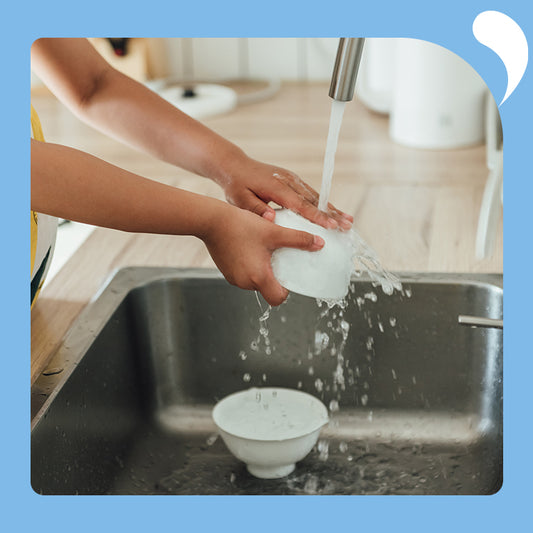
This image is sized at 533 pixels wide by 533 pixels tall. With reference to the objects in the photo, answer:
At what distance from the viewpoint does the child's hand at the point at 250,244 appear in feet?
Answer: 1.98

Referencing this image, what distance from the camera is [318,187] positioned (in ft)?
3.38

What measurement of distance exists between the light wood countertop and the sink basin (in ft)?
0.13

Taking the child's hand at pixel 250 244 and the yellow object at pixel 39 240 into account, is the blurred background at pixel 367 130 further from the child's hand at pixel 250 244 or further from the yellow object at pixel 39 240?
the child's hand at pixel 250 244

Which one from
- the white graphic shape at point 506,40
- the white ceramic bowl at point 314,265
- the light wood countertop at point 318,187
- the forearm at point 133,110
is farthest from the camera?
the light wood countertop at point 318,187

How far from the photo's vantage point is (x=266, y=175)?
27.8 inches

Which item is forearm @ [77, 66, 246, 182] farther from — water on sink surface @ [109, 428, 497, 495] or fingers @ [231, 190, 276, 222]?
water on sink surface @ [109, 428, 497, 495]

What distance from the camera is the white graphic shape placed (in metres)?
0.51

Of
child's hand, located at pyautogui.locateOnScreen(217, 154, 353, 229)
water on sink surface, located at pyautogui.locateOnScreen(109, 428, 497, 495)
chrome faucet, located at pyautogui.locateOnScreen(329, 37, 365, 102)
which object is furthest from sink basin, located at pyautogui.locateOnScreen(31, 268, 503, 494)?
chrome faucet, located at pyautogui.locateOnScreen(329, 37, 365, 102)

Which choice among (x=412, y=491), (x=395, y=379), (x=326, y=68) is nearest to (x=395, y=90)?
(x=326, y=68)

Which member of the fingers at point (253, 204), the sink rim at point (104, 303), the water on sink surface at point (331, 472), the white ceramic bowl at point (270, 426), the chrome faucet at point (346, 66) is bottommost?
the water on sink surface at point (331, 472)

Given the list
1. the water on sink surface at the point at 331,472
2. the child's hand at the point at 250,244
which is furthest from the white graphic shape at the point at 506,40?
the water on sink surface at the point at 331,472

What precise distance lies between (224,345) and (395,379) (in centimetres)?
18

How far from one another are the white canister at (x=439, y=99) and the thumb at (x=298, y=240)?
2.00 ft

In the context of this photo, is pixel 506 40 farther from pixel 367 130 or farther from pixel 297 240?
pixel 367 130
